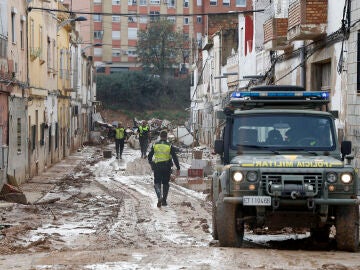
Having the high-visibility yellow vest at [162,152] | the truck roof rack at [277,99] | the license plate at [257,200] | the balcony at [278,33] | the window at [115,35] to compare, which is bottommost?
the license plate at [257,200]

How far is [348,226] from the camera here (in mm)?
11352

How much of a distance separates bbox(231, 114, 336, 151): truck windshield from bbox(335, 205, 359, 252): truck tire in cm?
114

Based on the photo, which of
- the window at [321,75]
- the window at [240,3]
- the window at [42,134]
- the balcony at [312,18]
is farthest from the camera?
the window at [240,3]

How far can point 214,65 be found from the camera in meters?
51.9

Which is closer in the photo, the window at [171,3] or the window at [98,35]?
the window at [171,3]

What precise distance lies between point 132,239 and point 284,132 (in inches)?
123

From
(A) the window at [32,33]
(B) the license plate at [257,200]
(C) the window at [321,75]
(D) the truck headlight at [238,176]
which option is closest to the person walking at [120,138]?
(A) the window at [32,33]

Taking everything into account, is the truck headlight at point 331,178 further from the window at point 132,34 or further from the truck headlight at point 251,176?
the window at point 132,34

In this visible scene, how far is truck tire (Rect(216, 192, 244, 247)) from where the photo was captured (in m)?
11.5

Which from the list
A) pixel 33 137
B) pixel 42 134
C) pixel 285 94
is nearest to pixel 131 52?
pixel 42 134

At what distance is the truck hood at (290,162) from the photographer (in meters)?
11.1

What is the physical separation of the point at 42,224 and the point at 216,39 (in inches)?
1409

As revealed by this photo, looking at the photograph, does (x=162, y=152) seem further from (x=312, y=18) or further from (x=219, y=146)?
(x=219, y=146)

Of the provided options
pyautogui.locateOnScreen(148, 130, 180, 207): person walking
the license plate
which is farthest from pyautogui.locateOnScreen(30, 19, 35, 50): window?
the license plate
